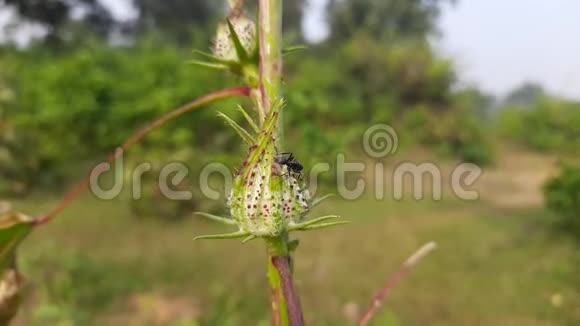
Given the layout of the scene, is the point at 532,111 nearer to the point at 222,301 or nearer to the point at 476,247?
the point at 476,247

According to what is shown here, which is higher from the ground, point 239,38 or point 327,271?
point 239,38

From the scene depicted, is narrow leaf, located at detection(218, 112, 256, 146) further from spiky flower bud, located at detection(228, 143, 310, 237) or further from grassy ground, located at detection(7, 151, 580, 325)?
grassy ground, located at detection(7, 151, 580, 325)

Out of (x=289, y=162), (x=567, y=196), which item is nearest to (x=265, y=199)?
(x=289, y=162)

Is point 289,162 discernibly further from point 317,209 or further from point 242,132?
point 317,209

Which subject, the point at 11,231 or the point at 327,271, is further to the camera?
the point at 327,271

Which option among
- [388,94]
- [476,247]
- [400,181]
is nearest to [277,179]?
[476,247]

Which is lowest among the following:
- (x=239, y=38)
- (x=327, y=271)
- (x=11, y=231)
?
(x=327, y=271)

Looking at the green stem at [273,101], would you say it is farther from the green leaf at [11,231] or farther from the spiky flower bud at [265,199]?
the green leaf at [11,231]
